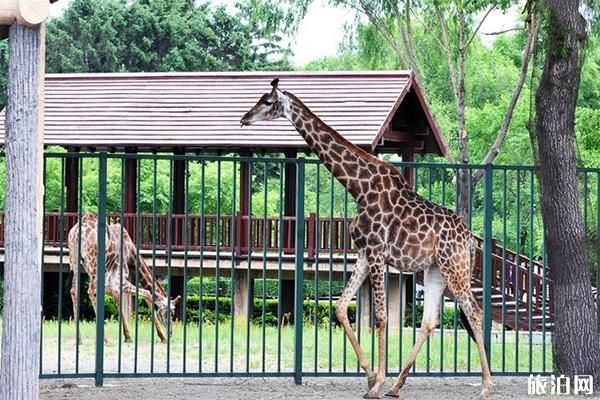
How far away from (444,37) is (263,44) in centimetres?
1683

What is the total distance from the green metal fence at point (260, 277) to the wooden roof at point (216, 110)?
0.93 m

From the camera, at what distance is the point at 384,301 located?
12.2m

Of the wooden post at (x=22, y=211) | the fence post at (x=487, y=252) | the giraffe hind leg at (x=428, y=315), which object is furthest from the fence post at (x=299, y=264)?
the wooden post at (x=22, y=211)

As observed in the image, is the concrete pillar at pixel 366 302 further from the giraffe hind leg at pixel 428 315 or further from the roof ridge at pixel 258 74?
the giraffe hind leg at pixel 428 315

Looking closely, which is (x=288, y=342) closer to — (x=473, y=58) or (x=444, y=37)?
(x=444, y=37)

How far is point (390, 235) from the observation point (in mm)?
12266

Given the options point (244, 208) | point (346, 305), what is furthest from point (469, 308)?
point (244, 208)

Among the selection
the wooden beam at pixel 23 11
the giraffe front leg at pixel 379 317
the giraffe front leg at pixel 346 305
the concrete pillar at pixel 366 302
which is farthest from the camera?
the concrete pillar at pixel 366 302

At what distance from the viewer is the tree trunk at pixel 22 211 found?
9.27m

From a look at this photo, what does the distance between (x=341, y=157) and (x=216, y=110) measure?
16481 millimetres

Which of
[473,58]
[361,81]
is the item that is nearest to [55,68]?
[473,58]

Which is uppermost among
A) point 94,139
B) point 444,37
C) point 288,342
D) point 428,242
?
point 444,37

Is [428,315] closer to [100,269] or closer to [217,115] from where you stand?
[100,269]

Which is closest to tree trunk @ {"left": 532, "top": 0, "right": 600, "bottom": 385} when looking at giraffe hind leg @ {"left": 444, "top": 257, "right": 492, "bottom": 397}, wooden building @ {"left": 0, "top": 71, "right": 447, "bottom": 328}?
giraffe hind leg @ {"left": 444, "top": 257, "right": 492, "bottom": 397}
